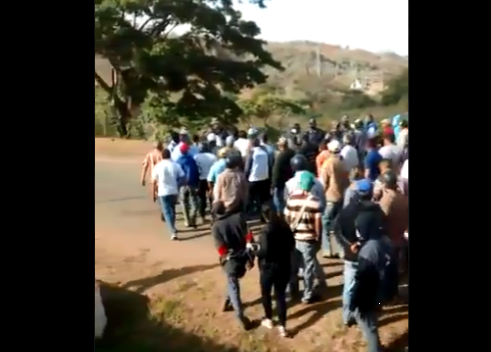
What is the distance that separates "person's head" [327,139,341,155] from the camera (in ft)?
13.8

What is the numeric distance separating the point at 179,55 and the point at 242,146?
69 centimetres

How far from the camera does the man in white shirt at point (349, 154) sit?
4.13 metres

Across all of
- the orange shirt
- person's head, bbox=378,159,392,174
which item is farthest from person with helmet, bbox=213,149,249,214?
person's head, bbox=378,159,392,174

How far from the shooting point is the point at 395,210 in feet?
13.1

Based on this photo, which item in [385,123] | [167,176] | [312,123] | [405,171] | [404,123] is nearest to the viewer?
[404,123]

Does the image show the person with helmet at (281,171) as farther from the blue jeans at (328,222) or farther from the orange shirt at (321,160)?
the blue jeans at (328,222)

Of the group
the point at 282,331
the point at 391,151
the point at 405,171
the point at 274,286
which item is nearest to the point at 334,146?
the point at 391,151

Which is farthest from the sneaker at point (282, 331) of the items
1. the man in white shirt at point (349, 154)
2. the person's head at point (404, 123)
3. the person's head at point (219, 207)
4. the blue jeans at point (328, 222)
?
the person's head at point (404, 123)

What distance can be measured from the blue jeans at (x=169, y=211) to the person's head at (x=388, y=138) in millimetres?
1317

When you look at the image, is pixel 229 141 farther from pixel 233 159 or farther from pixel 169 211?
pixel 169 211
